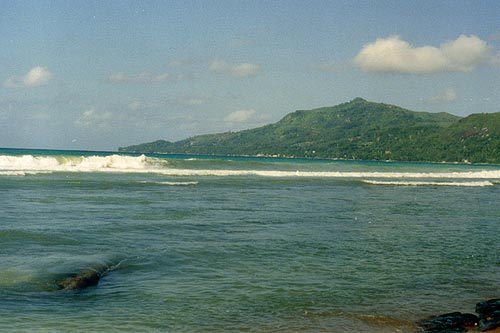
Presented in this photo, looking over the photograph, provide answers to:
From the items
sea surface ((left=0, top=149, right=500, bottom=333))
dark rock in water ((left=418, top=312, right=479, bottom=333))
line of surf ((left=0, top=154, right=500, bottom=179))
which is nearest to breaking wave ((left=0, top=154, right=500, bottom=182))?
line of surf ((left=0, top=154, right=500, bottom=179))

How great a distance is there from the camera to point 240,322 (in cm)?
889

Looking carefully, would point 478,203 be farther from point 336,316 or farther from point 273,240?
point 336,316

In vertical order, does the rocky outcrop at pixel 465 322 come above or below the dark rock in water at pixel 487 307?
below

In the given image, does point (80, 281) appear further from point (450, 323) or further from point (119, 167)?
point (119, 167)

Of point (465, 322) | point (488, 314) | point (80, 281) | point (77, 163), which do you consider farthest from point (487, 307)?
point (77, 163)

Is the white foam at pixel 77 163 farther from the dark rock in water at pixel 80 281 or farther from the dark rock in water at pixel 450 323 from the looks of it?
the dark rock in water at pixel 450 323

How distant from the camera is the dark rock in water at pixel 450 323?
880 cm

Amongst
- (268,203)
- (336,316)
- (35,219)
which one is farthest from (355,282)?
(268,203)

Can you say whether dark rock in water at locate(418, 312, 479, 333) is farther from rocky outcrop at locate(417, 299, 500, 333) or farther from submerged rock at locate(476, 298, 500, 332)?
submerged rock at locate(476, 298, 500, 332)

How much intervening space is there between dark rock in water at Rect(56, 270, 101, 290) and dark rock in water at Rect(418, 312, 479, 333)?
672 centimetres

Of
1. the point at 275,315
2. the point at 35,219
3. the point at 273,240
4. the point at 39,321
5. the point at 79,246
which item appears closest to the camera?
the point at 39,321

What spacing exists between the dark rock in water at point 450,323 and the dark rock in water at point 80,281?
6717 millimetres

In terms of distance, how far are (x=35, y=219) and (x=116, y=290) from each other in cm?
1043

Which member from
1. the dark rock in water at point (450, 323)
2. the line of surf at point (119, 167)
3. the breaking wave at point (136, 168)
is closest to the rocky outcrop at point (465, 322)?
the dark rock in water at point (450, 323)
